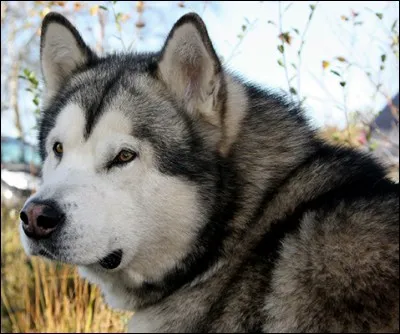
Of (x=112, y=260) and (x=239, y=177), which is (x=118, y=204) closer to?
(x=112, y=260)

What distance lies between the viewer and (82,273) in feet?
10.9

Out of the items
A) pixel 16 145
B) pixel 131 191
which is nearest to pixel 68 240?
pixel 131 191

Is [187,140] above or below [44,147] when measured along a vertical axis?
above

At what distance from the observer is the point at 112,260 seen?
9.59 ft

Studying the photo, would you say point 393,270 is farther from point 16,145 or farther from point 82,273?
point 16,145

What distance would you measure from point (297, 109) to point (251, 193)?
0.65 metres

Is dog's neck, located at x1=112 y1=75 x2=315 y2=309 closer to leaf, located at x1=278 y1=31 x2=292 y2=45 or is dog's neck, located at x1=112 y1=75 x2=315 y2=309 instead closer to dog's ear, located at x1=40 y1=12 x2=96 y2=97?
dog's ear, located at x1=40 y1=12 x2=96 y2=97

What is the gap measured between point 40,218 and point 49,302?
124 inches

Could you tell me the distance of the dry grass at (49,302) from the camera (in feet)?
18.1

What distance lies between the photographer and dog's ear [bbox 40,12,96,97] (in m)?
3.48

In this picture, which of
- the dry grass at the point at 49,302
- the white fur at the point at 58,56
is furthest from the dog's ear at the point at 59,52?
the dry grass at the point at 49,302

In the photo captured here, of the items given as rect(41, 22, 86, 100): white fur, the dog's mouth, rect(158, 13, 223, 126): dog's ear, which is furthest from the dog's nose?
rect(41, 22, 86, 100): white fur

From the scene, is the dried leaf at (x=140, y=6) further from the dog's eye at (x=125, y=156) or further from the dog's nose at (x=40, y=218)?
the dog's nose at (x=40, y=218)

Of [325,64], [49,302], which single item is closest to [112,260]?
[49,302]
